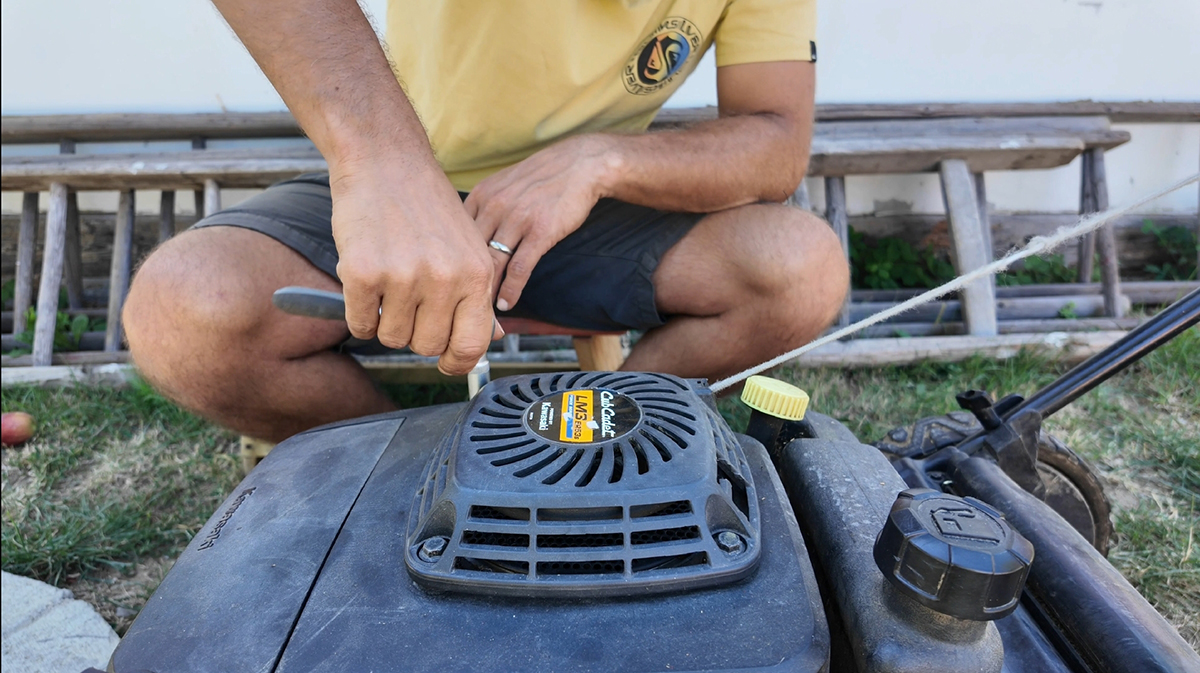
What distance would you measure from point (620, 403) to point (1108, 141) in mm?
2172

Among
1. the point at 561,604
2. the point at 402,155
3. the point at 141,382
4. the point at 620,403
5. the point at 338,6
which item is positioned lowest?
the point at 141,382

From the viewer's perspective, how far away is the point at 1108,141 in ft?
7.43

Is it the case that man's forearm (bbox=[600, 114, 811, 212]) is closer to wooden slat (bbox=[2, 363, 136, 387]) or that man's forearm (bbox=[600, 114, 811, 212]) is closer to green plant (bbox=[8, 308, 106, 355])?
wooden slat (bbox=[2, 363, 136, 387])

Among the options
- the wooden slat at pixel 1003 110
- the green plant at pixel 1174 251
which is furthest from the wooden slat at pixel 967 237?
the green plant at pixel 1174 251

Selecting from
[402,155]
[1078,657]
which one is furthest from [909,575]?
[402,155]

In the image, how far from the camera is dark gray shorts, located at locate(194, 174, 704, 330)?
4.58ft

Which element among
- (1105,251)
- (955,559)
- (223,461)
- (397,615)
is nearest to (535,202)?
(397,615)

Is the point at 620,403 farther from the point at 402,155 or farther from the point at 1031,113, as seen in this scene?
the point at 1031,113

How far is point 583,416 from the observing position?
81 cm

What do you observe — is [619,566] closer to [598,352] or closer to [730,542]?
[730,542]

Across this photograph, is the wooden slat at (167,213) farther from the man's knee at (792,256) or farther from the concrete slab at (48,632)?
the man's knee at (792,256)

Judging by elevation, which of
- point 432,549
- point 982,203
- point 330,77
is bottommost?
point 432,549

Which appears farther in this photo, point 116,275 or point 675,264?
point 116,275

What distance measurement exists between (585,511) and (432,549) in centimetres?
14
